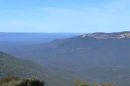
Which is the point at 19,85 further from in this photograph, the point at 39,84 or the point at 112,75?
the point at 112,75

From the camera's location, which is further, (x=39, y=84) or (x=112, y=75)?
(x=112, y=75)

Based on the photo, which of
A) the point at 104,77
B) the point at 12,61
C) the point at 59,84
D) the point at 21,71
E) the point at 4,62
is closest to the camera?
the point at 59,84

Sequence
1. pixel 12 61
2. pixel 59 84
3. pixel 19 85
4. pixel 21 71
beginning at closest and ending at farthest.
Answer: pixel 19 85, pixel 59 84, pixel 21 71, pixel 12 61

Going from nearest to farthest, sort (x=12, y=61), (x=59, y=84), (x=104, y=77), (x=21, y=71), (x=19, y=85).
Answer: (x=19, y=85)
(x=59, y=84)
(x=21, y=71)
(x=12, y=61)
(x=104, y=77)

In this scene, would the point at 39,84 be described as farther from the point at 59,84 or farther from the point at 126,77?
the point at 126,77

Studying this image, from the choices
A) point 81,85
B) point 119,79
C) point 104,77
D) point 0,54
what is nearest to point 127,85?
point 119,79

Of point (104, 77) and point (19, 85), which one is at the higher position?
point (19, 85)

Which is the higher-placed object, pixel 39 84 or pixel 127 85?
pixel 39 84

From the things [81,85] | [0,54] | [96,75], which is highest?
[81,85]

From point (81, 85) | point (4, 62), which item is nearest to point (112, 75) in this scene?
point (4, 62)
